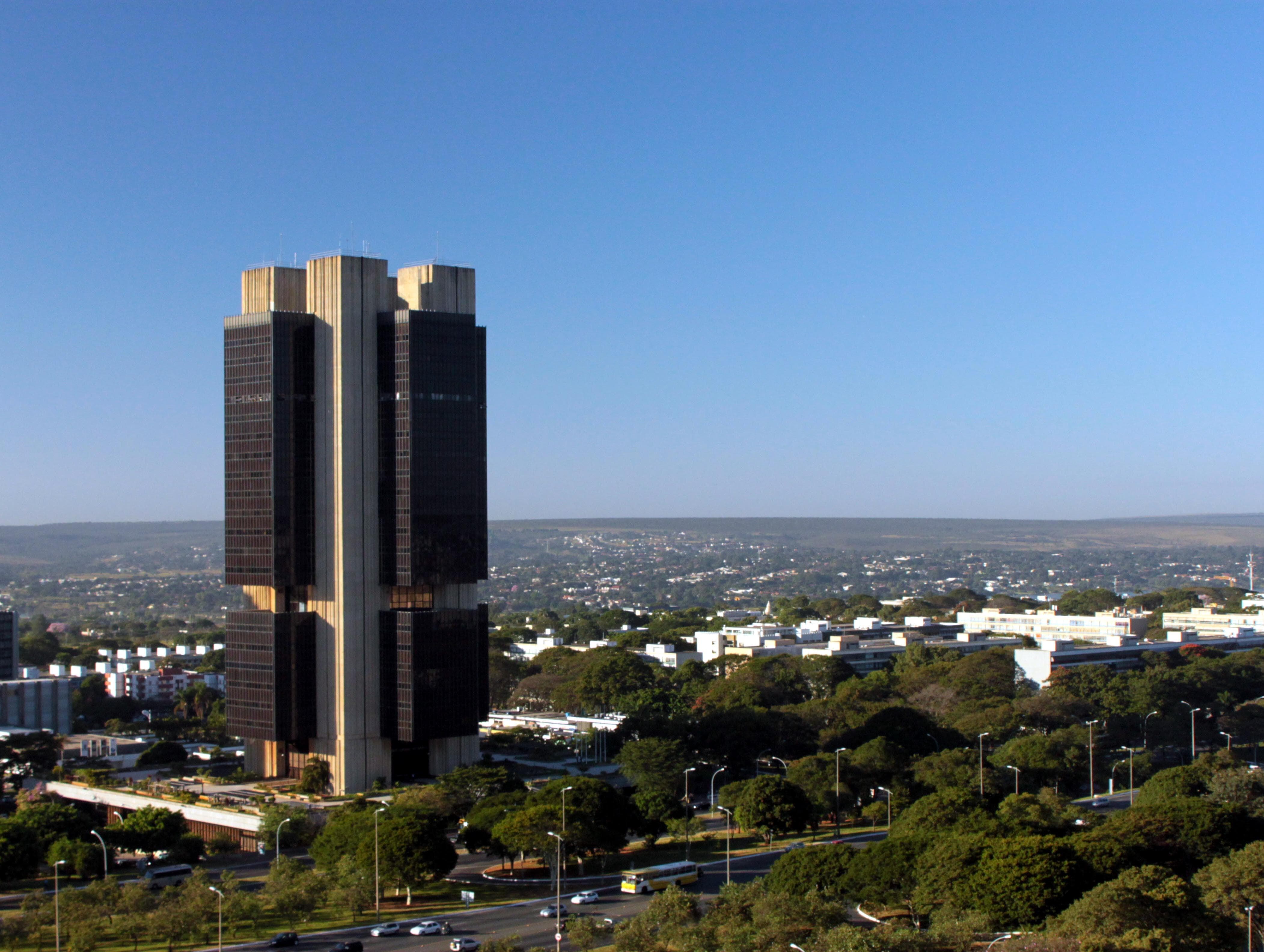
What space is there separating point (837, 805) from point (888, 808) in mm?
2818

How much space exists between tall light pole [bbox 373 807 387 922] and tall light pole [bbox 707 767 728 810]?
983 inches

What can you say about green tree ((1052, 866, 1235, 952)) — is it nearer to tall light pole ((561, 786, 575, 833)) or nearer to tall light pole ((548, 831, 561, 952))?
tall light pole ((548, 831, 561, 952))

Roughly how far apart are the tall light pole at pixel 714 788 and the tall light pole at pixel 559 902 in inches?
757

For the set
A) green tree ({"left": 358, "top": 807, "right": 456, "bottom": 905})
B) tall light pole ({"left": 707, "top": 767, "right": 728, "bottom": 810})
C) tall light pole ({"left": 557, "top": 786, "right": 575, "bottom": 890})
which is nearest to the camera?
green tree ({"left": 358, "top": 807, "right": 456, "bottom": 905})

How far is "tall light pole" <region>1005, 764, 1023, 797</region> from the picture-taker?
293 feet

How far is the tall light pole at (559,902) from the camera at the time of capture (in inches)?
2200

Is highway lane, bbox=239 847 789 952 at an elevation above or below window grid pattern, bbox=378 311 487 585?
below

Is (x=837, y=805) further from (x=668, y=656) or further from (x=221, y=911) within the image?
(x=668, y=656)

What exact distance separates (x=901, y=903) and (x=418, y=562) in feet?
135

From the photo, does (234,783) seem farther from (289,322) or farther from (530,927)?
(530,927)

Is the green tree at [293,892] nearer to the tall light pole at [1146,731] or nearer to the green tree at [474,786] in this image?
the green tree at [474,786]

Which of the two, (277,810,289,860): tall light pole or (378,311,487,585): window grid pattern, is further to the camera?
(378,311,487,585): window grid pattern

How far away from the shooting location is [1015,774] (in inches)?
3578

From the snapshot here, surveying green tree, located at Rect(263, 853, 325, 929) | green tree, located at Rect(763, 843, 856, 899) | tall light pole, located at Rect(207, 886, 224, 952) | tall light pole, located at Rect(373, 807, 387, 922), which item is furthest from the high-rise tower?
green tree, located at Rect(763, 843, 856, 899)
